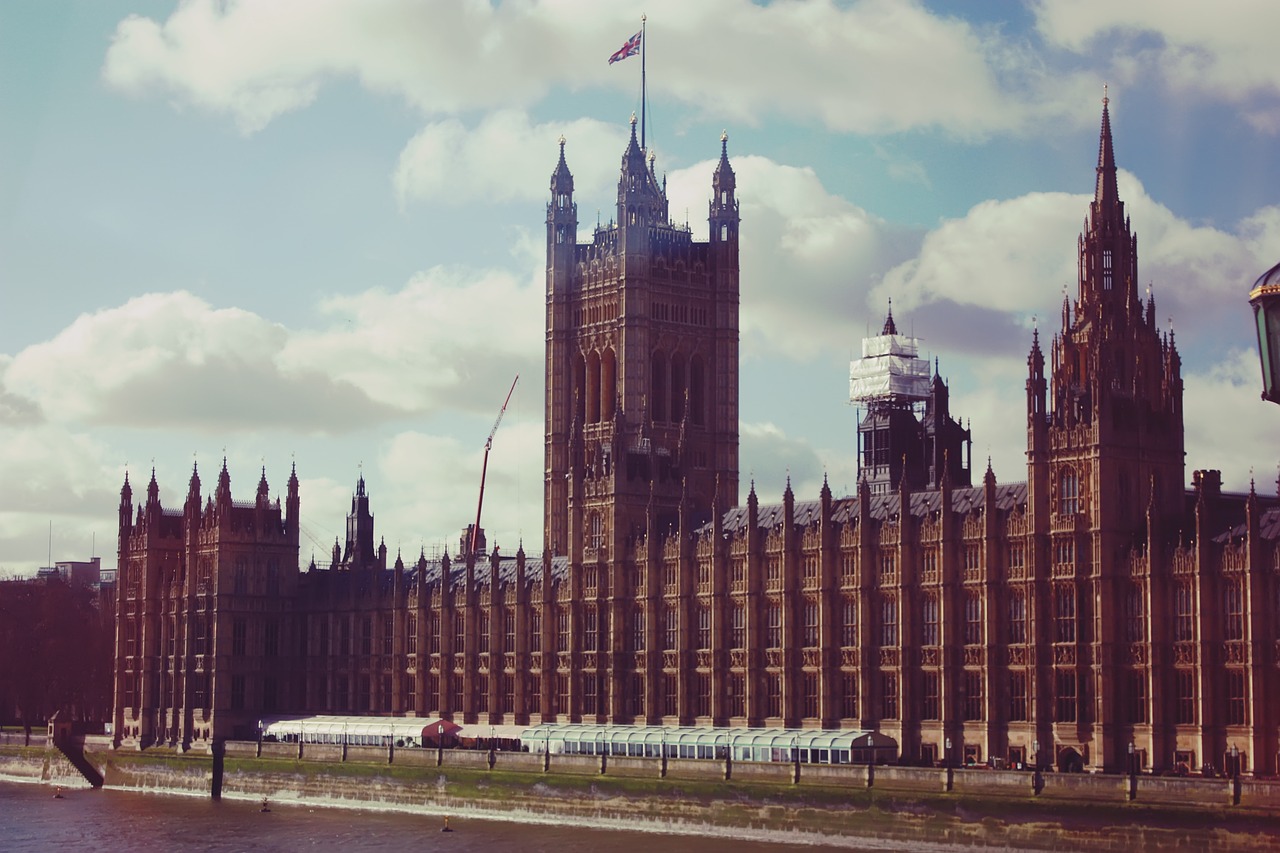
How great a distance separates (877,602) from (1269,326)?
119 m

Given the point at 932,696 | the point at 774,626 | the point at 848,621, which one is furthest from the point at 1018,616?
the point at 774,626

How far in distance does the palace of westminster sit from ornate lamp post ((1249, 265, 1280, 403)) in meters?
97.9

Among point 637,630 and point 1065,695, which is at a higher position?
point 637,630

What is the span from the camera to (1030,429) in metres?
123

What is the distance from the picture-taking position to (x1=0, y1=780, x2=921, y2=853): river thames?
371ft

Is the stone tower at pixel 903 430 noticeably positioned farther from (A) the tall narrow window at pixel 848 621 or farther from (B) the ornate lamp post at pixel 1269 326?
(B) the ornate lamp post at pixel 1269 326

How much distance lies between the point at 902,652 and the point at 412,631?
63.1 m

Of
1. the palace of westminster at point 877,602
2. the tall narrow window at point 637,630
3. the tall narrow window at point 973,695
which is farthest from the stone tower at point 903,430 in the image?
the tall narrow window at point 973,695

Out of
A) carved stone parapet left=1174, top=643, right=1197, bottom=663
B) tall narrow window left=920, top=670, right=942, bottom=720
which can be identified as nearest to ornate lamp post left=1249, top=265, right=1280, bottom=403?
carved stone parapet left=1174, top=643, right=1197, bottom=663

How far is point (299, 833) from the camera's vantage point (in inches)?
5007

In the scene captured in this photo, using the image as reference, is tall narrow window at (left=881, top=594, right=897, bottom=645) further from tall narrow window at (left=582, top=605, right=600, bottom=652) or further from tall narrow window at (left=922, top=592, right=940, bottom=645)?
tall narrow window at (left=582, top=605, right=600, bottom=652)

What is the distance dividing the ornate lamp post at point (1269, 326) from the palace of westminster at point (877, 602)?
97.9 metres

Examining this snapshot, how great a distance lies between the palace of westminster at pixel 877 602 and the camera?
378 feet

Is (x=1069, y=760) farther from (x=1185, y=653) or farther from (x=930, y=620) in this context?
(x=930, y=620)
